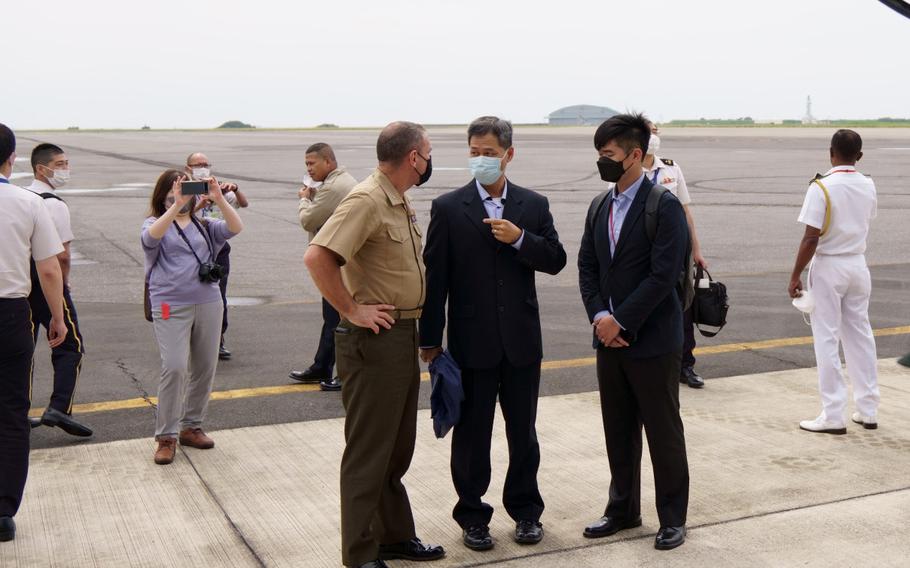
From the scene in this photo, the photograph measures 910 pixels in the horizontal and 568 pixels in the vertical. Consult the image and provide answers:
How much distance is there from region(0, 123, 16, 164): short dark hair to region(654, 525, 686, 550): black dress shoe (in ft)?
11.8

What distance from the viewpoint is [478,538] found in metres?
4.70

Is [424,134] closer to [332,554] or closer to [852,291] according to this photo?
[332,554]

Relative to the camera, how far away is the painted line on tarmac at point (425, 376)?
720 cm

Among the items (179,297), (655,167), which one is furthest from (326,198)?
(655,167)

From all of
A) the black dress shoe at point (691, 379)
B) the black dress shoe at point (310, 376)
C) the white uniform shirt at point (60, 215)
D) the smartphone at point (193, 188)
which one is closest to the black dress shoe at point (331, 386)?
the black dress shoe at point (310, 376)

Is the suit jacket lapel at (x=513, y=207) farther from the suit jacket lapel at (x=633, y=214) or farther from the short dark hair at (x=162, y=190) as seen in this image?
the short dark hair at (x=162, y=190)

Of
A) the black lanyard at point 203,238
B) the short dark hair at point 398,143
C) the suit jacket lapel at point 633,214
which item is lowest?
the black lanyard at point 203,238

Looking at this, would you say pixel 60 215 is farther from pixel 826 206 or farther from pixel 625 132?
pixel 826 206

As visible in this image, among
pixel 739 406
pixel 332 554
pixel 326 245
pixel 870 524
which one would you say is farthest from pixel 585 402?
pixel 326 245

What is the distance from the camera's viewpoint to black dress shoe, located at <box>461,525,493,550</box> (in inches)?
184

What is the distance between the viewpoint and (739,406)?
7199mm

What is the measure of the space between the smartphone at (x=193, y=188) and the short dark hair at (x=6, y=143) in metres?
1.03

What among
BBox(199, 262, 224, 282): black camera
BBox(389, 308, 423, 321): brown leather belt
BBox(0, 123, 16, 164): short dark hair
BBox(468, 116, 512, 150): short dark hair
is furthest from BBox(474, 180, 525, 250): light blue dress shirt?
BBox(0, 123, 16, 164): short dark hair

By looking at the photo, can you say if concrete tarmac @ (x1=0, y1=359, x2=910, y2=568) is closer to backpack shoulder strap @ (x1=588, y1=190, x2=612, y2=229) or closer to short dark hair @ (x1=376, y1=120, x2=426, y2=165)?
backpack shoulder strap @ (x1=588, y1=190, x2=612, y2=229)
